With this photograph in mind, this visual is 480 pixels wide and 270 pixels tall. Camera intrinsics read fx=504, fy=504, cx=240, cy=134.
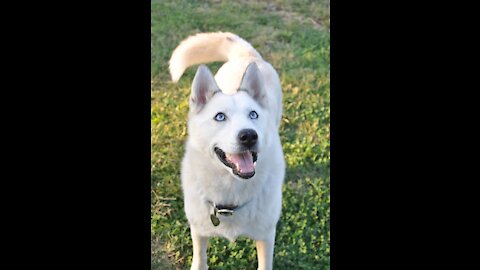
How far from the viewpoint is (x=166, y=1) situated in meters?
5.25

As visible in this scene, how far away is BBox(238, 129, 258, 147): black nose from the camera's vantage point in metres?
2.53

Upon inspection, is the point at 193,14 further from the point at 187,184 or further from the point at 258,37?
the point at 187,184

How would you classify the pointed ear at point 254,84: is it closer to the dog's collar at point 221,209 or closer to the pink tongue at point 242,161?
the pink tongue at point 242,161

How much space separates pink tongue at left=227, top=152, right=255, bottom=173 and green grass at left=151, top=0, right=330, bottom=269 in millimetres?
936

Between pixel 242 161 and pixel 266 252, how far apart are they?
77 cm

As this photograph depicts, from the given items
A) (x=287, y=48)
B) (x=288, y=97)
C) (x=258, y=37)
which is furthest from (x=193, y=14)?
(x=288, y=97)

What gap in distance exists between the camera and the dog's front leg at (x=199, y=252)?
10.3 ft

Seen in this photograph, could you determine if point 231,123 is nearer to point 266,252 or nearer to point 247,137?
point 247,137

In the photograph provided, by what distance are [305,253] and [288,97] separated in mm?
1728

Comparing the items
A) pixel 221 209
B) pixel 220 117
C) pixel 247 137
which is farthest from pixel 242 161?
pixel 221 209

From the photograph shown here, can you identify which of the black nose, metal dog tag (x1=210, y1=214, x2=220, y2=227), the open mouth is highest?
the black nose

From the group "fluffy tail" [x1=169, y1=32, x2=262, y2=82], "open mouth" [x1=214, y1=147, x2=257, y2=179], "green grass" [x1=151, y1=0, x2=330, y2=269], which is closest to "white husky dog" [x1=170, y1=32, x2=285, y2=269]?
"open mouth" [x1=214, y1=147, x2=257, y2=179]

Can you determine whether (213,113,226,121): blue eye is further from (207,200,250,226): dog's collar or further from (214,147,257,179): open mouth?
(207,200,250,226): dog's collar

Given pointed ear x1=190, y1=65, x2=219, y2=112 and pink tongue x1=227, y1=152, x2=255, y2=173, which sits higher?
pointed ear x1=190, y1=65, x2=219, y2=112
